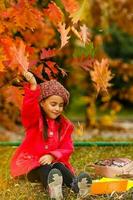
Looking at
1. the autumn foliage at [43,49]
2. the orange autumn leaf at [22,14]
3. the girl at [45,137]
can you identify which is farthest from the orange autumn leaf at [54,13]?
the girl at [45,137]

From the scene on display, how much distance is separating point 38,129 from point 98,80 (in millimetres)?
607

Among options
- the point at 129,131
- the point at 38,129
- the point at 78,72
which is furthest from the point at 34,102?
the point at 78,72

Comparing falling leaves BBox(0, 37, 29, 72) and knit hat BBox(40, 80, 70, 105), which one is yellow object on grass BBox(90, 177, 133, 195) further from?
falling leaves BBox(0, 37, 29, 72)

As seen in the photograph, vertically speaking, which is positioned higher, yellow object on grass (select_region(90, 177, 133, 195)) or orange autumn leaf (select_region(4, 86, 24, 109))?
orange autumn leaf (select_region(4, 86, 24, 109))

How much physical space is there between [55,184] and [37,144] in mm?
458

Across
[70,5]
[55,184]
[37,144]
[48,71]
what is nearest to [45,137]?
[37,144]

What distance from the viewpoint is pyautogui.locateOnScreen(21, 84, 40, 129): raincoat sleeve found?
17.1ft

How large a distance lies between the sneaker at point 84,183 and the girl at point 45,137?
0.23 feet

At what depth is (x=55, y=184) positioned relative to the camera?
511 centimetres

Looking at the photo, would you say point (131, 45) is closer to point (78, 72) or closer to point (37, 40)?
point (78, 72)

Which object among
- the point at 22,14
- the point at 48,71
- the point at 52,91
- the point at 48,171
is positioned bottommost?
the point at 48,171

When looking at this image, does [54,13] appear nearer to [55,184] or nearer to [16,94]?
[16,94]

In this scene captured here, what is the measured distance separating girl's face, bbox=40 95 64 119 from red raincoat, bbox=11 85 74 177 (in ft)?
0.19


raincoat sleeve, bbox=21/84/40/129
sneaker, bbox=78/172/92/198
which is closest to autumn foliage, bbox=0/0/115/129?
raincoat sleeve, bbox=21/84/40/129
